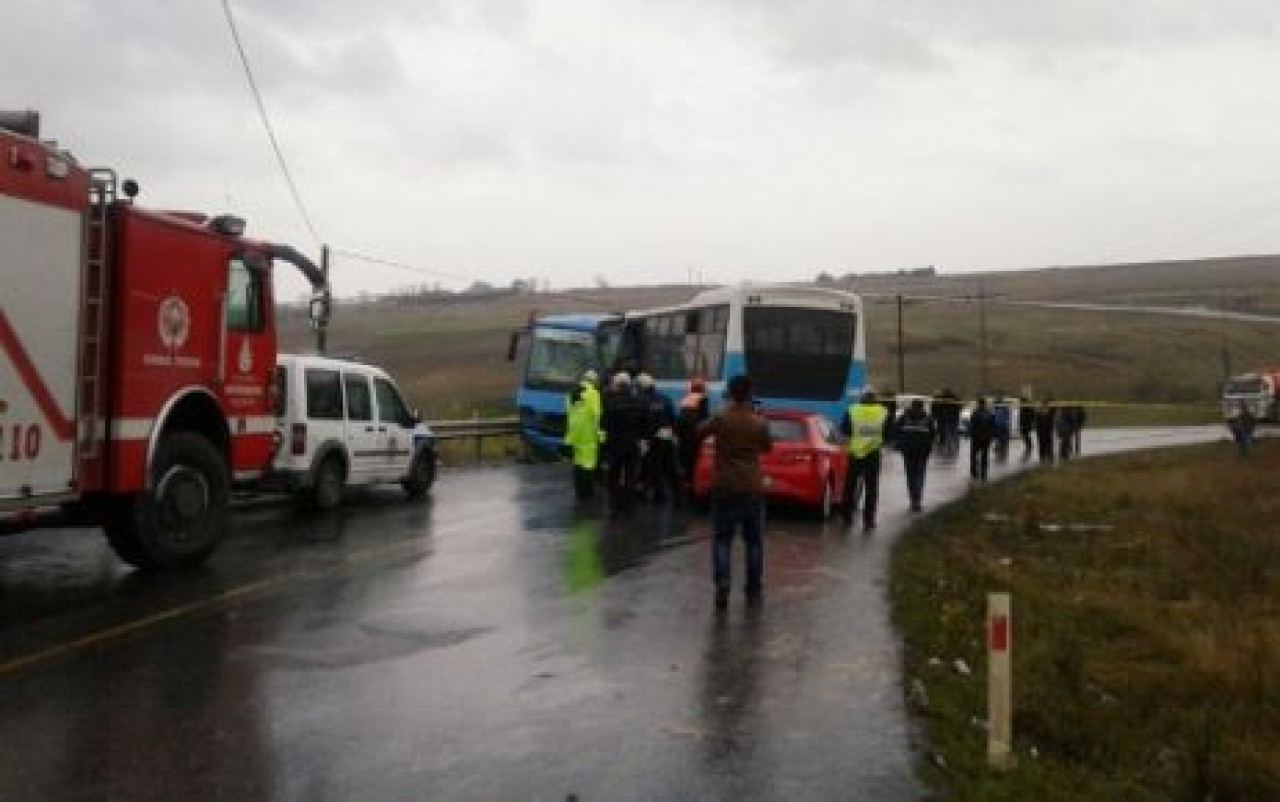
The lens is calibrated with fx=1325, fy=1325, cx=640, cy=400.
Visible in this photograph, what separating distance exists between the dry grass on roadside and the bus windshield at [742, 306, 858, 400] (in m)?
3.53

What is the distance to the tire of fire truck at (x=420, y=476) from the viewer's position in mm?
19203

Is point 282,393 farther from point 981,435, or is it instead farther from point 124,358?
point 981,435

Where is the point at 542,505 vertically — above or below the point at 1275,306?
below

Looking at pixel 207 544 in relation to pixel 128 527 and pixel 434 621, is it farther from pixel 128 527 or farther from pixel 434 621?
pixel 434 621

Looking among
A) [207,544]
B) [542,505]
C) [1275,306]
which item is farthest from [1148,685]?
[1275,306]

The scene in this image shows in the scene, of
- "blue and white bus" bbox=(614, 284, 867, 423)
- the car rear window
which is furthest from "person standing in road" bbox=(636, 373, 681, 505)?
"blue and white bus" bbox=(614, 284, 867, 423)

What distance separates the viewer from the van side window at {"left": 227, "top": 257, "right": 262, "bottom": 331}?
12.2 metres

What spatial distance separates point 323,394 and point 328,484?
3.78 feet

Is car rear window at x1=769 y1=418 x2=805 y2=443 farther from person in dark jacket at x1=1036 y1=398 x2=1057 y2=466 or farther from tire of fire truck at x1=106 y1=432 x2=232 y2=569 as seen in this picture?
person in dark jacket at x1=1036 y1=398 x2=1057 y2=466

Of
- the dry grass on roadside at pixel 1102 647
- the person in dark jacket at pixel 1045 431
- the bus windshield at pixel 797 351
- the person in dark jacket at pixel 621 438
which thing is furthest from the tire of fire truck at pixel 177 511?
the person in dark jacket at pixel 1045 431

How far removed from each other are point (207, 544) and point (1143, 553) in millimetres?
11922

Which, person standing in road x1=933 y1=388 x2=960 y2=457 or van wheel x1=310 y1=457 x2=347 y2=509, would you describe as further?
person standing in road x1=933 y1=388 x2=960 y2=457

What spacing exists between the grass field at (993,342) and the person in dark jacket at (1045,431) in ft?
35.7

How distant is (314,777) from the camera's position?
5883mm
